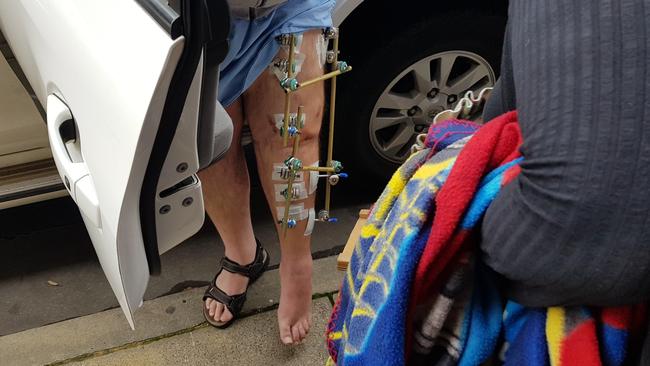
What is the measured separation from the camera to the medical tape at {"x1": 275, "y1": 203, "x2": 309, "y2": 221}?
1.53m

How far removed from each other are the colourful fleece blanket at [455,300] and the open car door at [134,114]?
329 mm

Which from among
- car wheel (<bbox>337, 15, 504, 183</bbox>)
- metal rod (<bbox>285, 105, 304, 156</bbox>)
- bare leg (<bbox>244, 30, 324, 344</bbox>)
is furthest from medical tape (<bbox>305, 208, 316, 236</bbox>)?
car wheel (<bbox>337, 15, 504, 183</bbox>)

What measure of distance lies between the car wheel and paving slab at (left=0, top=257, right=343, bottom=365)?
21.1 inches

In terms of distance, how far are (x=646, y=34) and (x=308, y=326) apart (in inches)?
57.1

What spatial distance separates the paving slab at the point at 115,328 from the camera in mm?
1771

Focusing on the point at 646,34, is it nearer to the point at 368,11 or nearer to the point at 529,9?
the point at 529,9

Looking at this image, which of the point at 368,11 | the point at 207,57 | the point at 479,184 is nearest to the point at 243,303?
the point at 368,11

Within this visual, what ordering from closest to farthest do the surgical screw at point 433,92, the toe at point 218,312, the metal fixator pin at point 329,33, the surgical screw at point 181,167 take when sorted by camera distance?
the surgical screw at point 181,167, the metal fixator pin at point 329,33, the toe at point 218,312, the surgical screw at point 433,92

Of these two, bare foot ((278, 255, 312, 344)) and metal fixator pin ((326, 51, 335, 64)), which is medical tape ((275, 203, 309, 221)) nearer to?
bare foot ((278, 255, 312, 344))

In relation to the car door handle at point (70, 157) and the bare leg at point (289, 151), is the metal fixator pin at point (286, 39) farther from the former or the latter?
the car door handle at point (70, 157)

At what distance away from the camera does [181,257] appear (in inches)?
83.1

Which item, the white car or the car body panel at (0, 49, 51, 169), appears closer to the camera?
the white car

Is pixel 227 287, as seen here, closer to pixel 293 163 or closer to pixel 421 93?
pixel 293 163

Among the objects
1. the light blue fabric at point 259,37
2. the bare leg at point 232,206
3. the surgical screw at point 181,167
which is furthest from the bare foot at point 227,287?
the surgical screw at point 181,167
